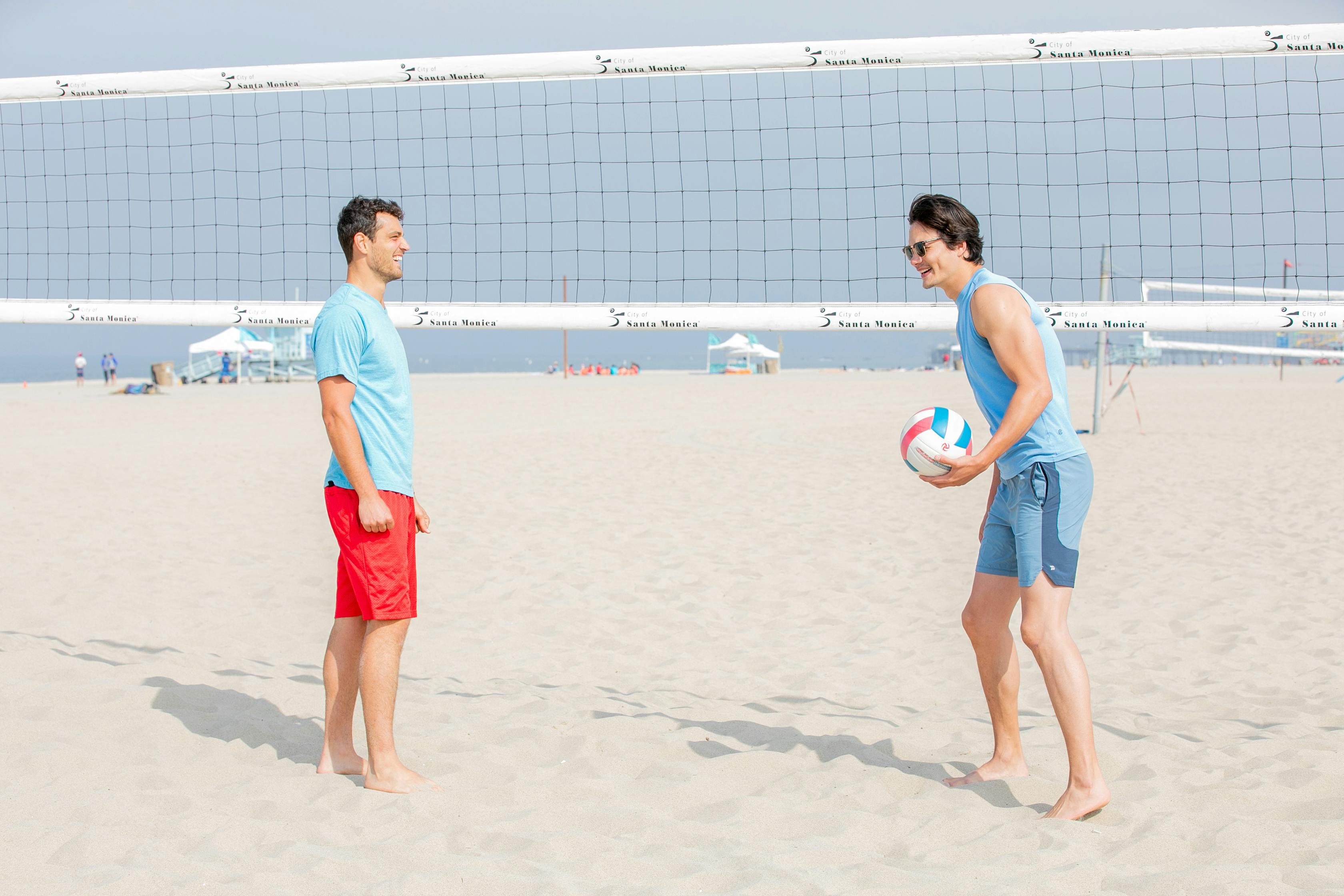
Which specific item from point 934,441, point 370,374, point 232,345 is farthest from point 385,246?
point 232,345

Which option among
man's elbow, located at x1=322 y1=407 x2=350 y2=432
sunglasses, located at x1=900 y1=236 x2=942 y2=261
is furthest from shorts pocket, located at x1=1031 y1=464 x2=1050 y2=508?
man's elbow, located at x1=322 y1=407 x2=350 y2=432

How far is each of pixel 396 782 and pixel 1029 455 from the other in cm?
167

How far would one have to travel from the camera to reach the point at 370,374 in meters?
2.48

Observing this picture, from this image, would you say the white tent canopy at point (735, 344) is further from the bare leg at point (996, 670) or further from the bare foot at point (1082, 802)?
the bare foot at point (1082, 802)

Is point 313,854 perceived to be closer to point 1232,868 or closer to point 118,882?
point 118,882

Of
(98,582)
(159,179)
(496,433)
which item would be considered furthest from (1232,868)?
(496,433)

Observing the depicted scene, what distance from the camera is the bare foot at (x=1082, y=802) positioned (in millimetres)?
2283

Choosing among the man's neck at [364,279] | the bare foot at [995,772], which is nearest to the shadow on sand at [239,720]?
the man's neck at [364,279]

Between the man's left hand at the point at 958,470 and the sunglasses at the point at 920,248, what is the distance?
19.1 inches

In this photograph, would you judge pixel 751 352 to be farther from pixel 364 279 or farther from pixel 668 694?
pixel 364 279

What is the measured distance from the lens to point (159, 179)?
5.04 m

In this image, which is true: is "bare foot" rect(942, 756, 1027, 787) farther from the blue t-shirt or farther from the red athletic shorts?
the blue t-shirt

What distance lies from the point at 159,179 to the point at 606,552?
9.47ft

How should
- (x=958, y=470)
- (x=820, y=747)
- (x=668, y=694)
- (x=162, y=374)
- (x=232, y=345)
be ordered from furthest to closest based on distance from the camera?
(x=232, y=345)
(x=162, y=374)
(x=668, y=694)
(x=820, y=747)
(x=958, y=470)
